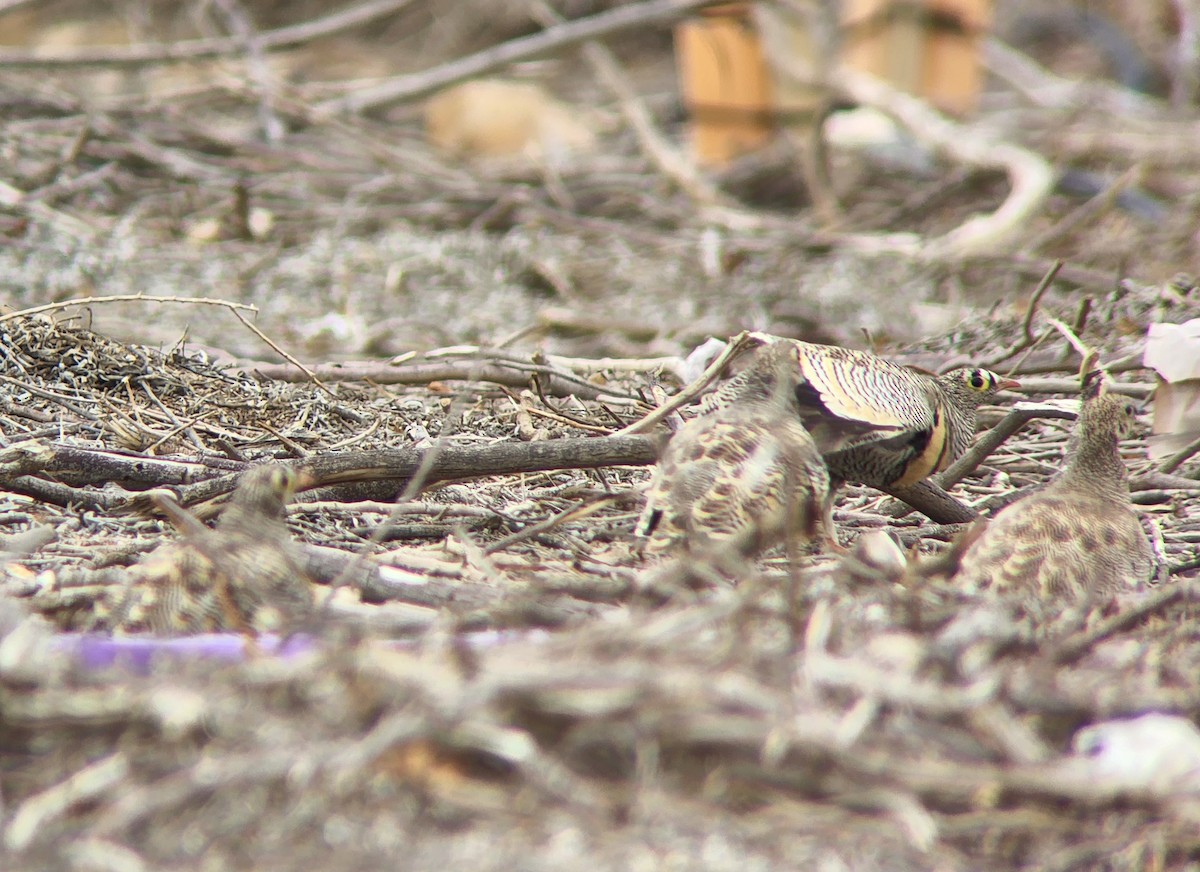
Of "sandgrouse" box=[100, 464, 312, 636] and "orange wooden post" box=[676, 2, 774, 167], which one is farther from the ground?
"orange wooden post" box=[676, 2, 774, 167]

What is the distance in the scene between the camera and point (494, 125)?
35.9 feet

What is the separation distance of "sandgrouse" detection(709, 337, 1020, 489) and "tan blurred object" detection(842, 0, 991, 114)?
677 centimetres

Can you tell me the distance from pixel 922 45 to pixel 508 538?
799cm

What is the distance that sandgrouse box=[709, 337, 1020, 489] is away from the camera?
3.50 metres

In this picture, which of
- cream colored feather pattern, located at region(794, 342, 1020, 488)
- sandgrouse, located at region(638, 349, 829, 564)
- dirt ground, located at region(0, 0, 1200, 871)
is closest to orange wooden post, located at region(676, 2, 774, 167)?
dirt ground, located at region(0, 0, 1200, 871)

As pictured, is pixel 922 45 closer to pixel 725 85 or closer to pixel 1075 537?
pixel 725 85

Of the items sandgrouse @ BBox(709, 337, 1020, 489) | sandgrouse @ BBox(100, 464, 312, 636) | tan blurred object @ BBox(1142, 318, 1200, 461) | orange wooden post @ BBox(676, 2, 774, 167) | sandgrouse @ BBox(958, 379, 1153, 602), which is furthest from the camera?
orange wooden post @ BBox(676, 2, 774, 167)

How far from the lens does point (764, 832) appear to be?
2070mm

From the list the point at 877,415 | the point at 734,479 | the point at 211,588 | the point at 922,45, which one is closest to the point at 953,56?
the point at 922,45

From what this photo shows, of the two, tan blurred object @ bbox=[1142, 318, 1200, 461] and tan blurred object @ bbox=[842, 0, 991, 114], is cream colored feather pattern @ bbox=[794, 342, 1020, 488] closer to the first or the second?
tan blurred object @ bbox=[1142, 318, 1200, 461]

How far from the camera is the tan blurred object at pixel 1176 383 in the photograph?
12.7ft

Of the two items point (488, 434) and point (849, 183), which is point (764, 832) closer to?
point (488, 434)

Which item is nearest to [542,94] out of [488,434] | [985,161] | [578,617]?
[985,161]

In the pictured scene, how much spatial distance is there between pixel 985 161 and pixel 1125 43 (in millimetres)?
6395
